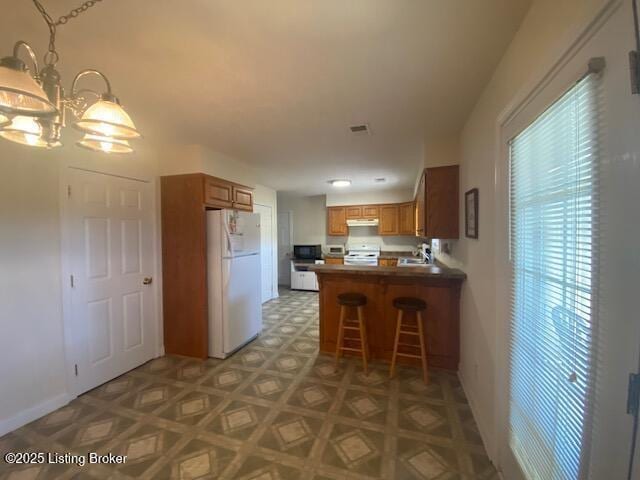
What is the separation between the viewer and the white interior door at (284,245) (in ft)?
23.6

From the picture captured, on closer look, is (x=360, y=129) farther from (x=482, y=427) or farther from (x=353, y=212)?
(x=353, y=212)

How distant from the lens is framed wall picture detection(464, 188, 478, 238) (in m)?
2.02

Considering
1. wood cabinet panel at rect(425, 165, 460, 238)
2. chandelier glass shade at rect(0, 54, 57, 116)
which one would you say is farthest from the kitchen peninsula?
chandelier glass shade at rect(0, 54, 57, 116)

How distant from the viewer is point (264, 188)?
17.5ft

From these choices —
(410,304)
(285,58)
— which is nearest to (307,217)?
(410,304)

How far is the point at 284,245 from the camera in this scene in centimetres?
723

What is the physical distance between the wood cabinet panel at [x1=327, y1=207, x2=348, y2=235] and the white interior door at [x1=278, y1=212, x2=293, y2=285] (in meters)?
1.21

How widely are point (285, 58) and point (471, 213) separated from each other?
5.65ft

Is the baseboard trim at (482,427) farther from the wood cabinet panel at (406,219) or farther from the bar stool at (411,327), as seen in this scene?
the wood cabinet panel at (406,219)

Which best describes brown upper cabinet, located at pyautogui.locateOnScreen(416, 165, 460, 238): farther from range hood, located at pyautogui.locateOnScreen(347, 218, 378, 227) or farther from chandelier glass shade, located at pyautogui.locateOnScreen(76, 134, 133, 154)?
range hood, located at pyautogui.locateOnScreen(347, 218, 378, 227)

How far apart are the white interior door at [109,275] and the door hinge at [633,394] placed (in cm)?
340

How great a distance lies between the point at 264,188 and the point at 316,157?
7.15ft

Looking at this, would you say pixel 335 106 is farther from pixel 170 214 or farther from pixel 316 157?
pixel 170 214

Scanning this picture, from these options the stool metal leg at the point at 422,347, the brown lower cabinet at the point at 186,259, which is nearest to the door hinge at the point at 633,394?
the stool metal leg at the point at 422,347
